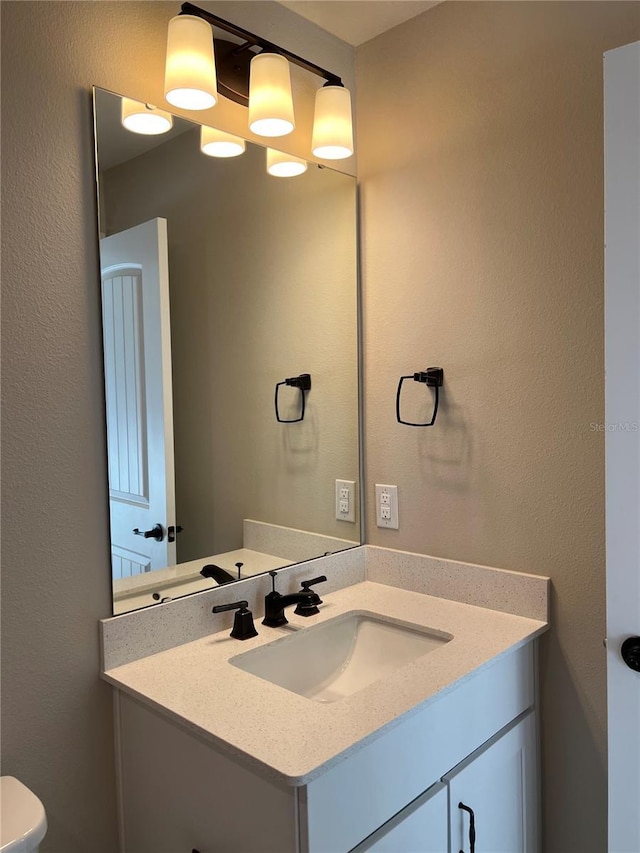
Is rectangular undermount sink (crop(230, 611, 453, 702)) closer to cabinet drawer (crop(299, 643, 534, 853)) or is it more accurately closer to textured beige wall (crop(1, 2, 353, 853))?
cabinet drawer (crop(299, 643, 534, 853))

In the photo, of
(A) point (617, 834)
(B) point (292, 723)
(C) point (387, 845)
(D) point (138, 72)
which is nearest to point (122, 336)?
(D) point (138, 72)

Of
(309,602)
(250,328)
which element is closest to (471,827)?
(309,602)

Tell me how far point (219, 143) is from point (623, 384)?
3.63ft

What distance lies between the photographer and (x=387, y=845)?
3.76 feet

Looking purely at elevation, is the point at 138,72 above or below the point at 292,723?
above

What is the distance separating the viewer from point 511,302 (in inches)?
63.1

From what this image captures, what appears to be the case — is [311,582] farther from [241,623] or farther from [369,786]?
[369,786]

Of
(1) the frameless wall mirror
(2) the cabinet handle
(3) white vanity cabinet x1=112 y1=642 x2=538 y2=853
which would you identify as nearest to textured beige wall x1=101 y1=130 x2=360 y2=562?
(1) the frameless wall mirror

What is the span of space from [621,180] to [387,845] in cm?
131

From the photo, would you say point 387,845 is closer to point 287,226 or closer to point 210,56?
point 287,226

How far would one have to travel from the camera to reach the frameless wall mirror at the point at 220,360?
1.40m

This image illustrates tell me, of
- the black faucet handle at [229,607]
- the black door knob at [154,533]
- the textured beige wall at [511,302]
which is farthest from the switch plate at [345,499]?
the black door knob at [154,533]

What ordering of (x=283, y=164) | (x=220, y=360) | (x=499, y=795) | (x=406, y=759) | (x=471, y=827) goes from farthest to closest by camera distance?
(x=283, y=164), (x=220, y=360), (x=499, y=795), (x=471, y=827), (x=406, y=759)

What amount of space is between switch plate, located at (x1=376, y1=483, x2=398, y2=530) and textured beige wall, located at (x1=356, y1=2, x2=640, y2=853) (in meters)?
0.03
